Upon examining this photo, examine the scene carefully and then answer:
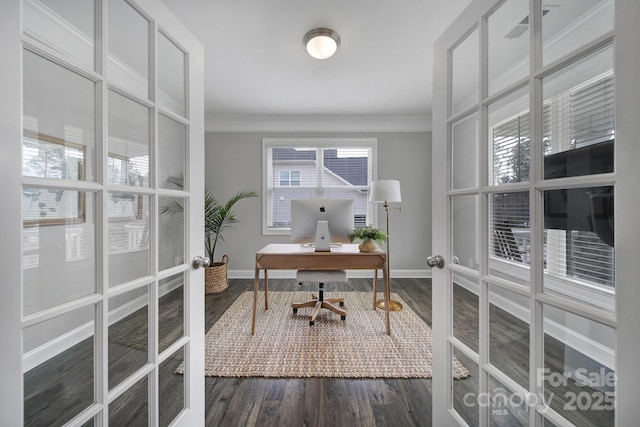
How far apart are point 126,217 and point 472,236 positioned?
1219 millimetres

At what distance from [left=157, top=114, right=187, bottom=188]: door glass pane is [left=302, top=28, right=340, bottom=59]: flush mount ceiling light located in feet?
5.13

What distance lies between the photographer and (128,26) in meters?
0.86

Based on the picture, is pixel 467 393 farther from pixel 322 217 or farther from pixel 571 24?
pixel 322 217

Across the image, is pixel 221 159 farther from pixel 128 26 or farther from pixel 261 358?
pixel 128 26

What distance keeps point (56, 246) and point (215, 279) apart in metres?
2.98

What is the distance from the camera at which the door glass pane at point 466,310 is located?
970 mm

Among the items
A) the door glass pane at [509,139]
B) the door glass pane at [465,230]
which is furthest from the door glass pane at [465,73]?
the door glass pane at [465,230]

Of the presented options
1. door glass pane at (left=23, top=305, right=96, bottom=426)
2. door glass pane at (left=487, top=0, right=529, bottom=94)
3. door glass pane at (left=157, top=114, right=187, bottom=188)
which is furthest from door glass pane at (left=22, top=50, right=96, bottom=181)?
door glass pane at (left=487, top=0, right=529, bottom=94)

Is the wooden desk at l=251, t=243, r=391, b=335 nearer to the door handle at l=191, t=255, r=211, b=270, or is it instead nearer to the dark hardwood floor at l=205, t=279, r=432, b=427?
the dark hardwood floor at l=205, t=279, r=432, b=427

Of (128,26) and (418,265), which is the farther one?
(418,265)

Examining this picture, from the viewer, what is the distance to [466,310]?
1.04m

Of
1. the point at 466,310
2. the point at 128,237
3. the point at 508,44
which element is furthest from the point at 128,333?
the point at 508,44

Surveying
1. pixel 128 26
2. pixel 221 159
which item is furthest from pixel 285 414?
pixel 221 159

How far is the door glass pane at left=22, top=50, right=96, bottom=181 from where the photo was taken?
23.1 inches
